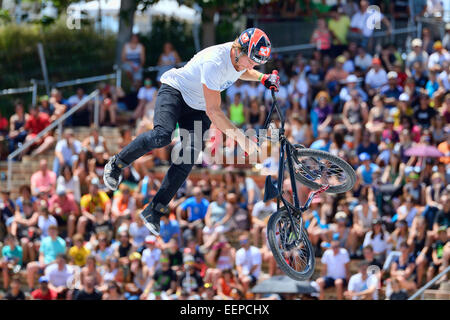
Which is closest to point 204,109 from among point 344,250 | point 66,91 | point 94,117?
point 344,250

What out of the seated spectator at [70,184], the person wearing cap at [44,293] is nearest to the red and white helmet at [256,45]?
the person wearing cap at [44,293]

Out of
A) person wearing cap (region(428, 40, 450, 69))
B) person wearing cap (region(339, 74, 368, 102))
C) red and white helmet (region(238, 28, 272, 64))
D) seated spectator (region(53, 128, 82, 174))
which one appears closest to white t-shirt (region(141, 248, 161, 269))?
seated spectator (region(53, 128, 82, 174))

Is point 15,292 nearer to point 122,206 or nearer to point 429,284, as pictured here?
point 122,206

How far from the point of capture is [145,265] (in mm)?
15336

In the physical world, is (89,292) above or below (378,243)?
below

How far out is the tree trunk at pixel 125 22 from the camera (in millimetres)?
21578

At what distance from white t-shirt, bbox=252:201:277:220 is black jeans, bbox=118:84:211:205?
545cm

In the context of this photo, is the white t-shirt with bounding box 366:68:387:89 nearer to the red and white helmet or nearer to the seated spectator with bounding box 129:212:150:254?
the seated spectator with bounding box 129:212:150:254

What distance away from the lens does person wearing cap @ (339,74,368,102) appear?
17781 mm

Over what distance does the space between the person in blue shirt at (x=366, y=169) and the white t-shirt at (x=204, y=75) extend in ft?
21.6

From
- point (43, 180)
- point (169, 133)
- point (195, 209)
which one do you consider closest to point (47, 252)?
point (43, 180)

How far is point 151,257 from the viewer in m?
15.3

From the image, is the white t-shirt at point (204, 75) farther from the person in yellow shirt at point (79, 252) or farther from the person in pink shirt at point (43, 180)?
the person in pink shirt at point (43, 180)

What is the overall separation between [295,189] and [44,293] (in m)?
7.19
